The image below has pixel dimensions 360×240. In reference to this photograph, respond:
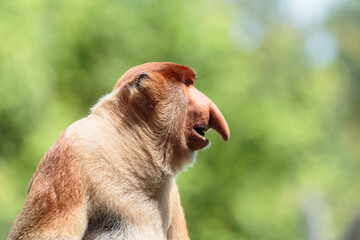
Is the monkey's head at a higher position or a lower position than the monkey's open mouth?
higher

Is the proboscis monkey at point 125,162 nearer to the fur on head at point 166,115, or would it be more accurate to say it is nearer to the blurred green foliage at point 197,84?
the fur on head at point 166,115

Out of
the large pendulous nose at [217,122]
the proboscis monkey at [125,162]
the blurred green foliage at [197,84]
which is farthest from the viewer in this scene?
the blurred green foliage at [197,84]

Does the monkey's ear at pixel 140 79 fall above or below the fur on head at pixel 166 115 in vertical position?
above

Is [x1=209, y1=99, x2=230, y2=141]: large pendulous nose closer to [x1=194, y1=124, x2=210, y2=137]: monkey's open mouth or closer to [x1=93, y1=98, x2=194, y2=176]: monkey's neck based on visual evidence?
[x1=194, y1=124, x2=210, y2=137]: monkey's open mouth

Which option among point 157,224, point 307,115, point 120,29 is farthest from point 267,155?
point 157,224

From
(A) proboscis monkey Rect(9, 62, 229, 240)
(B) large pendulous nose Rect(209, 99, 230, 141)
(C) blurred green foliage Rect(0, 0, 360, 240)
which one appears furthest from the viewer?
(C) blurred green foliage Rect(0, 0, 360, 240)

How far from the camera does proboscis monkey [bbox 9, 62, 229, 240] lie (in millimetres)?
2180

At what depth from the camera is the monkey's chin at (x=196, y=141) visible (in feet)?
7.91

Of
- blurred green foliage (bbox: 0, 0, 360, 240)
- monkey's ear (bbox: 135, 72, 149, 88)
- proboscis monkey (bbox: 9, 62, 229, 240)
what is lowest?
proboscis monkey (bbox: 9, 62, 229, 240)

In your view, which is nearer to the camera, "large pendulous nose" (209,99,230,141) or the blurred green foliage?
"large pendulous nose" (209,99,230,141)

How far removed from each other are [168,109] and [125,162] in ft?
0.95

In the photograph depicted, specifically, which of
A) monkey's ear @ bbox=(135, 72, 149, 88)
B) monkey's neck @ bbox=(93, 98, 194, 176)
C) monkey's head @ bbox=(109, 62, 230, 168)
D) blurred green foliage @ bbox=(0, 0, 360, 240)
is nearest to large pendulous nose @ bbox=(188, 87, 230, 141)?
monkey's head @ bbox=(109, 62, 230, 168)

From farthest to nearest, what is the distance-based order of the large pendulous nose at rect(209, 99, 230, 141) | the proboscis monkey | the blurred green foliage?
1. the blurred green foliage
2. the large pendulous nose at rect(209, 99, 230, 141)
3. the proboscis monkey

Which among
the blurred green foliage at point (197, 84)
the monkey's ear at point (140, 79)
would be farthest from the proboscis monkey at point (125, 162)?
the blurred green foliage at point (197, 84)
